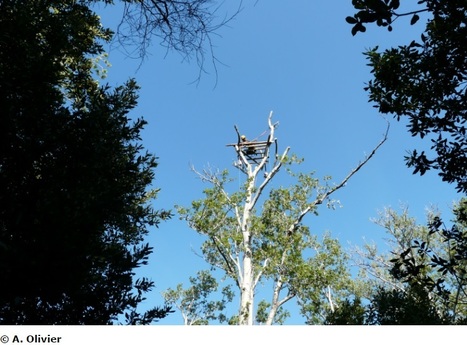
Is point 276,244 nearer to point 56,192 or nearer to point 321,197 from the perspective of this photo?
point 321,197

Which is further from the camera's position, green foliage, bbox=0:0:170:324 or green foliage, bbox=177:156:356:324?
green foliage, bbox=177:156:356:324

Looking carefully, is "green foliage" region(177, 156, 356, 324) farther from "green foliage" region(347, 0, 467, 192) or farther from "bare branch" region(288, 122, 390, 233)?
"green foliage" region(347, 0, 467, 192)

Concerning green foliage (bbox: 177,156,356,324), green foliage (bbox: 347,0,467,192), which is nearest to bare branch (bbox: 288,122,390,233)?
green foliage (bbox: 177,156,356,324)

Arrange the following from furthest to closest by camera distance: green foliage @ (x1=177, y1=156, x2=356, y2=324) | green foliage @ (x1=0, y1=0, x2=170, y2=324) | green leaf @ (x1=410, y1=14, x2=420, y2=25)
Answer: green foliage @ (x1=177, y1=156, x2=356, y2=324), green foliage @ (x1=0, y1=0, x2=170, y2=324), green leaf @ (x1=410, y1=14, x2=420, y2=25)

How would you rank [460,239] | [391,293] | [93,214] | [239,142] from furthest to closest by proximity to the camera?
[239,142] < [391,293] < [460,239] < [93,214]

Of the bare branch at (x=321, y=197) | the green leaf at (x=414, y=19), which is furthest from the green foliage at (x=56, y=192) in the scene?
the bare branch at (x=321, y=197)

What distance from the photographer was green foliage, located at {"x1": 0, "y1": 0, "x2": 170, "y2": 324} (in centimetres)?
363

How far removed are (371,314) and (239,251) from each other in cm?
1087

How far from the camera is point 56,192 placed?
400 cm

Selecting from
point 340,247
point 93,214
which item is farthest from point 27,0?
point 340,247

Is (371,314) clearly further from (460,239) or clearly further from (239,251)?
(239,251)

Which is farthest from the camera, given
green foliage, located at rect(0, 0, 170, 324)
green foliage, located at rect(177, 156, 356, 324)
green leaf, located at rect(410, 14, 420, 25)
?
green foliage, located at rect(177, 156, 356, 324)

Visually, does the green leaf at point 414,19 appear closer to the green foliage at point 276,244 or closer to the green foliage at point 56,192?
the green foliage at point 56,192

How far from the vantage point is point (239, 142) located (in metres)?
20.8
